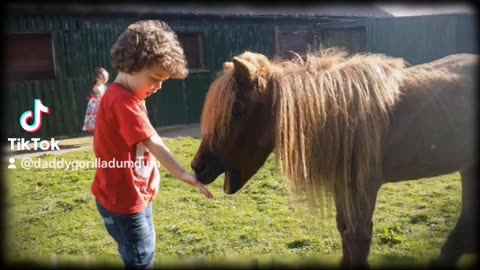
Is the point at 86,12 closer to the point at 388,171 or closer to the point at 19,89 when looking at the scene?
the point at 19,89

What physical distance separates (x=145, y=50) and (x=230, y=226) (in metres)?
1.78

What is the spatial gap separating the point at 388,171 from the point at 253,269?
2.35 ft

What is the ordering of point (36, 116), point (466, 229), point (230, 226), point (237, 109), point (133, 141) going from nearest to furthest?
point (133, 141)
point (237, 109)
point (466, 229)
point (230, 226)
point (36, 116)

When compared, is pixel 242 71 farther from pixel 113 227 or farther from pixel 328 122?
pixel 113 227

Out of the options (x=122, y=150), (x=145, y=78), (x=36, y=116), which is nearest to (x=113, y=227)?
(x=122, y=150)

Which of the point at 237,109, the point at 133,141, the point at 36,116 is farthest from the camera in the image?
the point at 36,116

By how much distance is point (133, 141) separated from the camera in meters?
1.66

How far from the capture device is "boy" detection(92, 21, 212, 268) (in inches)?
66.5

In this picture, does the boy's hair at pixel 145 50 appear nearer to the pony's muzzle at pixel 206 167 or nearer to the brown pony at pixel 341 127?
the brown pony at pixel 341 127

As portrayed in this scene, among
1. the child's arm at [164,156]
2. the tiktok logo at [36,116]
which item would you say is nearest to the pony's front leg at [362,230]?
the child's arm at [164,156]

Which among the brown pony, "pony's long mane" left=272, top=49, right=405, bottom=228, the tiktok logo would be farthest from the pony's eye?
the tiktok logo

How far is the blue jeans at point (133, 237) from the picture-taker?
175 centimetres

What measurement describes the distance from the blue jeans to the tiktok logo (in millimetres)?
6414

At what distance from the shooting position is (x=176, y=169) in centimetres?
169
